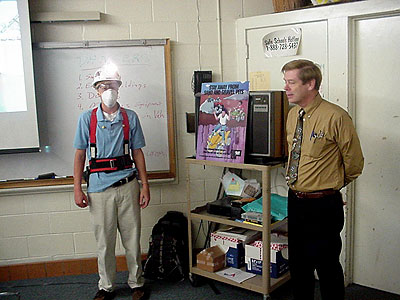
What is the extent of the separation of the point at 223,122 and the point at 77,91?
3.56 ft

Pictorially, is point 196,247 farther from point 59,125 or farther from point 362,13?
point 362,13

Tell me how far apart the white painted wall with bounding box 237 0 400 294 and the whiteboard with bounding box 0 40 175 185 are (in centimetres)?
93

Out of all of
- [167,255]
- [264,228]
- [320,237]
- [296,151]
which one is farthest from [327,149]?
[167,255]

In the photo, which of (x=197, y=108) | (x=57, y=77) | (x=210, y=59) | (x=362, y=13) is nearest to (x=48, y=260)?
(x=57, y=77)

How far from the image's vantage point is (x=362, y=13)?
2.73m

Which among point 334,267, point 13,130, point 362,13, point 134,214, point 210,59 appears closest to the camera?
point 334,267

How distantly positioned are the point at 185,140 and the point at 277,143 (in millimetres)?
848

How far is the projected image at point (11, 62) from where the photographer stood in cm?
300

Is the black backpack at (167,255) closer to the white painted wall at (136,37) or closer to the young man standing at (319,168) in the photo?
the white painted wall at (136,37)

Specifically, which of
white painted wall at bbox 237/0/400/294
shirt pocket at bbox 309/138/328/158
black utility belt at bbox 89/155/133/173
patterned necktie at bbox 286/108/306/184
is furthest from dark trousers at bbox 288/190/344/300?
black utility belt at bbox 89/155/133/173

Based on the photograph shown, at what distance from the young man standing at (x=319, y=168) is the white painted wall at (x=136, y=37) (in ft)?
3.42

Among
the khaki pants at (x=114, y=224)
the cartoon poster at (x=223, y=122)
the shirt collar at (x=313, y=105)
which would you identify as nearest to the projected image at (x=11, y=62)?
the khaki pants at (x=114, y=224)

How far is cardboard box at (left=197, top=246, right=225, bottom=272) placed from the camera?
9.83ft

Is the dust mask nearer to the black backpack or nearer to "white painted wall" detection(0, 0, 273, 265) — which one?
"white painted wall" detection(0, 0, 273, 265)
